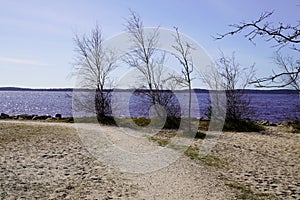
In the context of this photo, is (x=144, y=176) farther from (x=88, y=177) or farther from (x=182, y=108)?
(x=182, y=108)

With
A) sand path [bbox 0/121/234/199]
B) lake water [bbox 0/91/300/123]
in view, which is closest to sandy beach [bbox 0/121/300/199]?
sand path [bbox 0/121/234/199]

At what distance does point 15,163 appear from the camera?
8617 mm

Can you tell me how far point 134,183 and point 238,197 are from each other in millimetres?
2286

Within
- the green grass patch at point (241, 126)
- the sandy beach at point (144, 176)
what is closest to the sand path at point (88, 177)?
the sandy beach at point (144, 176)

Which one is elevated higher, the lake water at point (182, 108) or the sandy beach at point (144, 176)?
the lake water at point (182, 108)

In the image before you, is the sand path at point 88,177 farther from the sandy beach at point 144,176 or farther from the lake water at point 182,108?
the lake water at point 182,108

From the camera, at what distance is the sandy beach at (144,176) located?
653cm

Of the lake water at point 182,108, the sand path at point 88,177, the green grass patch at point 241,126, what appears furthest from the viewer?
the lake water at point 182,108

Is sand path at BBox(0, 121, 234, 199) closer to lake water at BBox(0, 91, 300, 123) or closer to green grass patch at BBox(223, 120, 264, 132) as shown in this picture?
lake water at BBox(0, 91, 300, 123)

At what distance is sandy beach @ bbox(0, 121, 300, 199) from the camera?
6531 mm

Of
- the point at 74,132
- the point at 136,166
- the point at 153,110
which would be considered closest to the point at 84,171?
the point at 136,166

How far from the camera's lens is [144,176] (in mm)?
7859

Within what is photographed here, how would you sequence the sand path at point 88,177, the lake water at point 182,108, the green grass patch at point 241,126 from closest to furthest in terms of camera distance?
the sand path at point 88,177
the green grass patch at point 241,126
the lake water at point 182,108

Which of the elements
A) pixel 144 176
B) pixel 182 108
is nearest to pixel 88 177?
pixel 144 176
